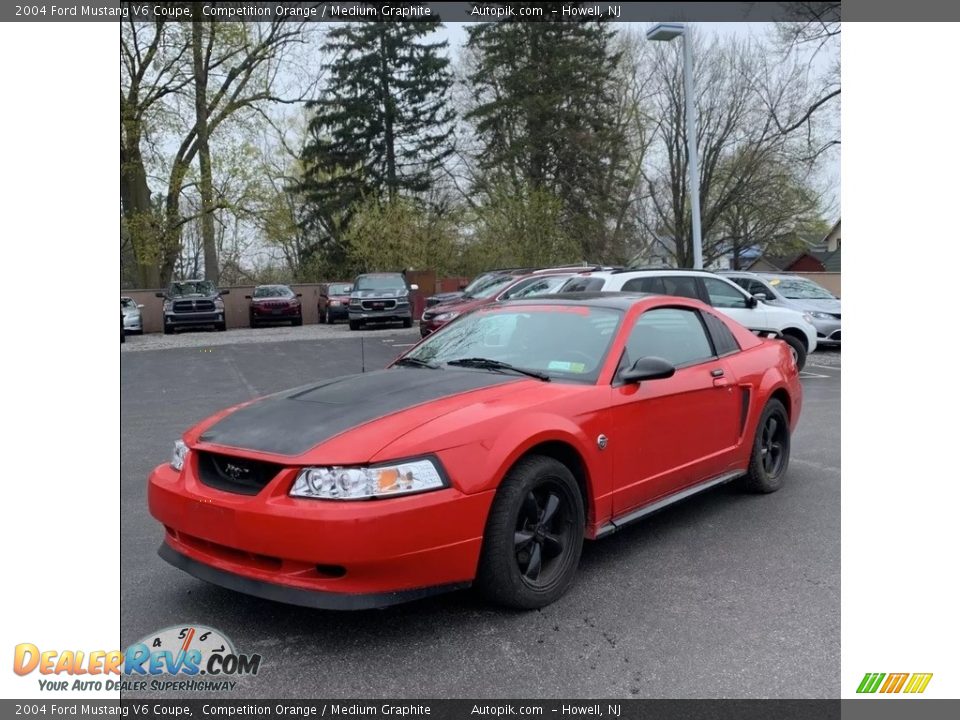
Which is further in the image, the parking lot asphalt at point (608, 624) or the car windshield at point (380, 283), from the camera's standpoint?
the car windshield at point (380, 283)

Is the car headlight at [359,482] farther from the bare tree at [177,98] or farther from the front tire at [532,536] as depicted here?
the bare tree at [177,98]

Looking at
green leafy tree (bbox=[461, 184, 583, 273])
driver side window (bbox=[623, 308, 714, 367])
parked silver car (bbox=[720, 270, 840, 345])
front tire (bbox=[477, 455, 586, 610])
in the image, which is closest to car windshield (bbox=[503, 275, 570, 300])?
parked silver car (bbox=[720, 270, 840, 345])

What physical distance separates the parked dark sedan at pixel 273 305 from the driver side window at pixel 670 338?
82.2 feet

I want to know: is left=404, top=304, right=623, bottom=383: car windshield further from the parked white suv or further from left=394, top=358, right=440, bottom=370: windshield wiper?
the parked white suv

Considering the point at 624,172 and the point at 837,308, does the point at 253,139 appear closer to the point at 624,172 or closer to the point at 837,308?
the point at 624,172

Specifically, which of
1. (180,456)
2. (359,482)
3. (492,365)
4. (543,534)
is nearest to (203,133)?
(492,365)

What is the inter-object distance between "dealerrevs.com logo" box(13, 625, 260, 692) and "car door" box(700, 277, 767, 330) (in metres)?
9.44

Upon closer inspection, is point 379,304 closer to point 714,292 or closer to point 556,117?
point 556,117

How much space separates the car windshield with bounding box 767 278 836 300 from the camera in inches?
674

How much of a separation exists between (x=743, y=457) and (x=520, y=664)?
275 centimetres

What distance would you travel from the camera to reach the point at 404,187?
38.1m

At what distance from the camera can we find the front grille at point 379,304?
83.1ft

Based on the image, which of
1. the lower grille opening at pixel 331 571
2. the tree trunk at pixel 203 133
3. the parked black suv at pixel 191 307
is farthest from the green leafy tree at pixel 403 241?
the lower grille opening at pixel 331 571
